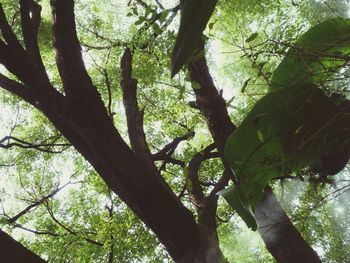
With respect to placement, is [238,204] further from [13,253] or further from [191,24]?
[13,253]

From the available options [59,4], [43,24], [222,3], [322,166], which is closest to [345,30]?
[322,166]

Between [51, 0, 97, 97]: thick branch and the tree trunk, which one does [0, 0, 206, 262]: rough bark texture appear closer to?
[51, 0, 97, 97]: thick branch

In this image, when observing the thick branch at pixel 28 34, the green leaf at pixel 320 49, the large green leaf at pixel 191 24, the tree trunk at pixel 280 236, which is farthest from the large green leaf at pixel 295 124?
the thick branch at pixel 28 34

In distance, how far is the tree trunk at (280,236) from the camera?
1.92 meters

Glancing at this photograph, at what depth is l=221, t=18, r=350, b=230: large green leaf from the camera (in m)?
0.96

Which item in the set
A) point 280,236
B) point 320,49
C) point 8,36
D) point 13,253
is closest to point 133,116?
point 8,36

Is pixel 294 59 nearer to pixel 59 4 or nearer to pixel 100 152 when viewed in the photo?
pixel 100 152

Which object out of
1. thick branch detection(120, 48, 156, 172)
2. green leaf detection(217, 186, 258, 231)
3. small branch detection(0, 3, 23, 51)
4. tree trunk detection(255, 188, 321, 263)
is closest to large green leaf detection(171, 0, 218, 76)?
green leaf detection(217, 186, 258, 231)

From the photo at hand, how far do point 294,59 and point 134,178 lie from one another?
3.89 feet

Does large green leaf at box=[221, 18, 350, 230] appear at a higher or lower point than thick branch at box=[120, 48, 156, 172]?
lower

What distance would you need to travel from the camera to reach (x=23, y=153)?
21.4 feet

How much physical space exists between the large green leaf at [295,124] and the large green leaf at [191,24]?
32 cm

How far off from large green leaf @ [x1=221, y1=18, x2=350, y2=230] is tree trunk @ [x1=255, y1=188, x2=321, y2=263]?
85cm

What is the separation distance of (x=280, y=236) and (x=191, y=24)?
163 cm
